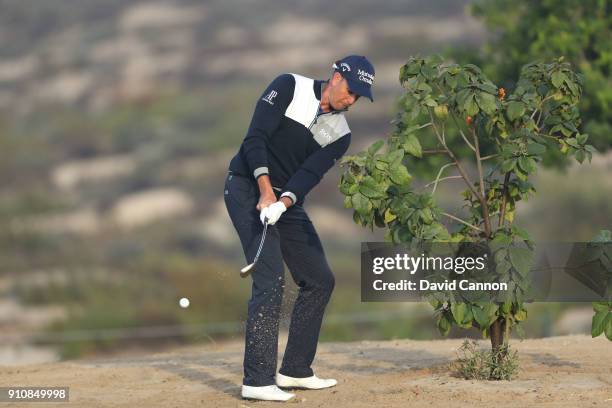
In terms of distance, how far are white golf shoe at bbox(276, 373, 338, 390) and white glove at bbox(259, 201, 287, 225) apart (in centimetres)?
117

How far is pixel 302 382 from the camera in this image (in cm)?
851

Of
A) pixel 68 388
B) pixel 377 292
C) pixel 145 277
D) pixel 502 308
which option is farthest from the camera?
pixel 145 277

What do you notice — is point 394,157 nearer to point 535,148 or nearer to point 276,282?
point 535,148

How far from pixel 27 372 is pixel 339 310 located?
18.5 meters

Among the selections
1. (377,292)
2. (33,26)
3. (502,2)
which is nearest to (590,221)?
(502,2)

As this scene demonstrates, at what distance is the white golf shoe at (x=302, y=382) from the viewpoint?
8.47 metres

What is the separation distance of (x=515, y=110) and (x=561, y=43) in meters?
8.48

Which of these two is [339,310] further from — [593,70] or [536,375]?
[536,375]

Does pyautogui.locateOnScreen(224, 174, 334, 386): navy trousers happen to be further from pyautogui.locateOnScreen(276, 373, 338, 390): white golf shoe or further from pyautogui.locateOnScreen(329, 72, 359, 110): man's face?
pyautogui.locateOnScreen(329, 72, 359, 110): man's face

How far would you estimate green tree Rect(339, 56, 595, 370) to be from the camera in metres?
7.89

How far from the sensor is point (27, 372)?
10117mm

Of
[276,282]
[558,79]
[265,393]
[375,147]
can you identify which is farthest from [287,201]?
[558,79]

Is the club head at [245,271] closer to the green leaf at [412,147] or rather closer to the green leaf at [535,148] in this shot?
the green leaf at [412,147]

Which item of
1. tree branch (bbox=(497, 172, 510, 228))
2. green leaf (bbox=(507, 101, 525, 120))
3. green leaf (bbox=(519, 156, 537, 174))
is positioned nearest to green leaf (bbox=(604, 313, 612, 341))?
tree branch (bbox=(497, 172, 510, 228))
